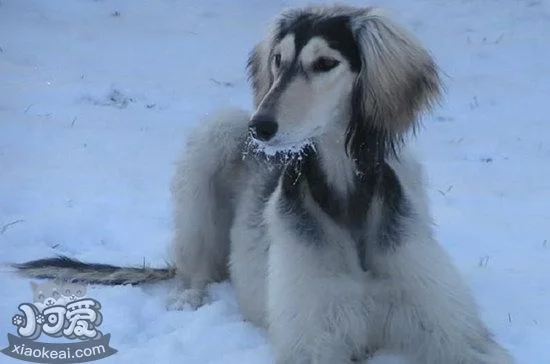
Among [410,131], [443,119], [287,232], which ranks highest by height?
[410,131]

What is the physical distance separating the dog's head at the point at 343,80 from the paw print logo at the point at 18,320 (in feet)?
4.82

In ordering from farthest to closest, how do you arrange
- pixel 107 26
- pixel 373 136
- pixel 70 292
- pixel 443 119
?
pixel 107 26 → pixel 443 119 → pixel 70 292 → pixel 373 136

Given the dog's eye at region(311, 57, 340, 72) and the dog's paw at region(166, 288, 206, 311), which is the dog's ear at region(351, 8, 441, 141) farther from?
the dog's paw at region(166, 288, 206, 311)

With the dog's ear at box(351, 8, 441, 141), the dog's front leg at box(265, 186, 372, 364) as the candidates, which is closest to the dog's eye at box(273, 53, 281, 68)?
the dog's ear at box(351, 8, 441, 141)

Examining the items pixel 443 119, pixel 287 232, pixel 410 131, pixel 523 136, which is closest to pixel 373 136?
pixel 410 131

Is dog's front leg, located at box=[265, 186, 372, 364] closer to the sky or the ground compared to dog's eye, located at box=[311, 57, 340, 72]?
closer to the ground

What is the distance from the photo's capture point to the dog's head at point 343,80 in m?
2.98

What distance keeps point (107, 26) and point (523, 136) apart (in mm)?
5290

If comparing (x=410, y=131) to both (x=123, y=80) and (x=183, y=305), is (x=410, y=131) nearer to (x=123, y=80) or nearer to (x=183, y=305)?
(x=183, y=305)

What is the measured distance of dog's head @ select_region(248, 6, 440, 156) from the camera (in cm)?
298

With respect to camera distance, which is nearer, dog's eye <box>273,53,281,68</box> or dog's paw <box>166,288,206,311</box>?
dog's eye <box>273,53,281,68</box>

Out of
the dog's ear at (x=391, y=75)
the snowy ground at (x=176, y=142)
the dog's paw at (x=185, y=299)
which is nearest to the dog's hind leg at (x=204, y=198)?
the dog's paw at (x=185, y=299)

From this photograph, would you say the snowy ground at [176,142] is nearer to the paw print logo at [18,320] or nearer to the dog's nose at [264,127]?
the paw print logo at [18,320]

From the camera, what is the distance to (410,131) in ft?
11.1
